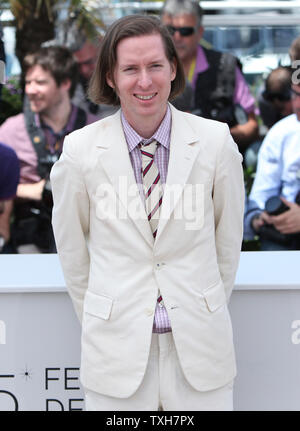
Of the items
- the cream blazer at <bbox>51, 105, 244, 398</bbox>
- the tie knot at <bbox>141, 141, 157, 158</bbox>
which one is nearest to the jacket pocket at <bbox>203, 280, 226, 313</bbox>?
the cream blazer at <bbox>51, 105, 244, 398</bbox>

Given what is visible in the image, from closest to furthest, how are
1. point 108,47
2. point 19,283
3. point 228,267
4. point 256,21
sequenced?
point 108,47 < point 228,267 < point 19,283 < point 256,21

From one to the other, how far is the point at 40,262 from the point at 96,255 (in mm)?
662

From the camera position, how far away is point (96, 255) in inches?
64.9

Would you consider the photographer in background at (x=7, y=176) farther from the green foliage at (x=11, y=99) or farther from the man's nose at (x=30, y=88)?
the man's nose at (x=30, y=88)

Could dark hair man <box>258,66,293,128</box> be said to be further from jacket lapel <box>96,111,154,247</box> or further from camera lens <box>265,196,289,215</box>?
jacket lapel <box>96,111,154,247</box>

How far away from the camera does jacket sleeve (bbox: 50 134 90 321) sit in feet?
5.33

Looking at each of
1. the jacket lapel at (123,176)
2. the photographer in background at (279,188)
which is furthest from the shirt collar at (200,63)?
the jacket lapel at (123,176)

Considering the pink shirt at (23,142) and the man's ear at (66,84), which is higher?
the man's ear at (66,84)

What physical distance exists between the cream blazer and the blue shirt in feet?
7.84

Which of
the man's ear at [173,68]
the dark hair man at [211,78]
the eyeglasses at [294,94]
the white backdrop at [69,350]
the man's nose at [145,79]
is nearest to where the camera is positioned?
the man's nose at [145,79]

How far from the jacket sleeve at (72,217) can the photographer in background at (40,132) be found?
7.70ft

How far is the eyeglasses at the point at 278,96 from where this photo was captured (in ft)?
13.4

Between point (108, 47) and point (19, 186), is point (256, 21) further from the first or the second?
point (108, 47)
